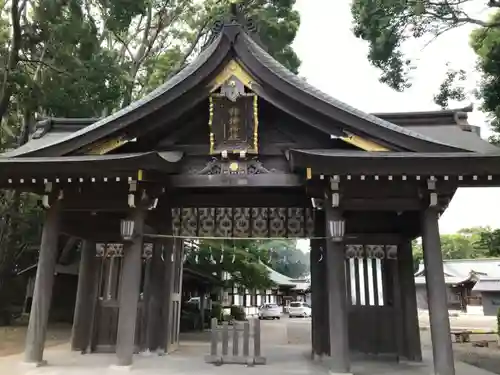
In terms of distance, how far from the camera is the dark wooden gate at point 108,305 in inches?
418

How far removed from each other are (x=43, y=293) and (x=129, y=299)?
6.30 feet

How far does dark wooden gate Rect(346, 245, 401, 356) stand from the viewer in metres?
10.1

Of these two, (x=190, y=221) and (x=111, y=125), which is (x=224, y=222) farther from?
(x=111, y=125)

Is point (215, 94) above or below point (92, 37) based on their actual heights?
below

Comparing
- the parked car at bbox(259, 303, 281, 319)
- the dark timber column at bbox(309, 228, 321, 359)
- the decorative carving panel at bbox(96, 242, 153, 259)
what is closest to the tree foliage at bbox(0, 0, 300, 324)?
the decorative carving panel at bbox(96, 242, 153, 259)

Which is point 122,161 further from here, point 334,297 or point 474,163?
point 474,163

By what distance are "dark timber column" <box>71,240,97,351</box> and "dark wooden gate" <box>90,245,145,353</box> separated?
0.16 meters

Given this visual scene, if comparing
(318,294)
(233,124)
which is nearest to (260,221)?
(318,294)

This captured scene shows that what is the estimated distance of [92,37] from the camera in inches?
615

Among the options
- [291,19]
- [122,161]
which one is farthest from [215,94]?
[291,19]

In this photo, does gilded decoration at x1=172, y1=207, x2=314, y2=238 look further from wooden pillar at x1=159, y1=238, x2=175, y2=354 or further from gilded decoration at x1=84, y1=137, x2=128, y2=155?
gilded decoration at x1=84, y1=137, x2=128, y2=155

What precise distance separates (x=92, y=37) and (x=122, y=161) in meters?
9.91

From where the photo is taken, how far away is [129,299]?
7996 millimetres

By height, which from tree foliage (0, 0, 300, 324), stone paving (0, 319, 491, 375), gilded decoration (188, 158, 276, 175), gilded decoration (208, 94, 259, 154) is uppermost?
tree foliage (0, 0, 300, 324)
